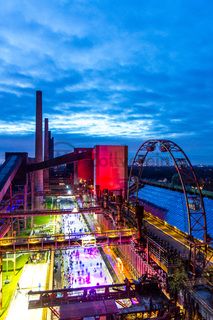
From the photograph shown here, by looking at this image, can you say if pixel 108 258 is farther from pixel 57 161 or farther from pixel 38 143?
pixel 38 143

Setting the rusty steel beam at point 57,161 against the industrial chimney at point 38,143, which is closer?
the rusty steel beam at point 57,161

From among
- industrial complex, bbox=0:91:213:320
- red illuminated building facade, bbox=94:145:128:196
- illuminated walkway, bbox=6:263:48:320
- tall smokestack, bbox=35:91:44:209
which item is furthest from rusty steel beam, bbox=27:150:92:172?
illuminated walkway, bbox=6:263:48:320

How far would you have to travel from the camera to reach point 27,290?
17.7 meters

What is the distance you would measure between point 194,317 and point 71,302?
3.68m

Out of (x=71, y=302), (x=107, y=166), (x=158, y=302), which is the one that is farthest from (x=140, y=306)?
(x=107, y=166)

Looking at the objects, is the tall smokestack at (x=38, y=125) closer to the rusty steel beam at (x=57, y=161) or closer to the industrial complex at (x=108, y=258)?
the industrial complex at (x=108, y=258)

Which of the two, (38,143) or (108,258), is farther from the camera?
(38,143)

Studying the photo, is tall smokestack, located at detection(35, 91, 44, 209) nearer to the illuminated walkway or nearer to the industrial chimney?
the industrial chimney

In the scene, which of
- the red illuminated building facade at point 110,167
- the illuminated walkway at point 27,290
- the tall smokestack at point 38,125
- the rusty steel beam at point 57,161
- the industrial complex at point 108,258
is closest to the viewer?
the industrial complex at point 108,258

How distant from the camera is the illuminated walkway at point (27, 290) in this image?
14.6 m

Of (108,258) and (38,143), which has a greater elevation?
(38,143)

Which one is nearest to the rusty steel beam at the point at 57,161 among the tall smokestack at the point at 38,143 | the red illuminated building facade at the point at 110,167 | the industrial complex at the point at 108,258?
the industrial complex at the point at 108,258

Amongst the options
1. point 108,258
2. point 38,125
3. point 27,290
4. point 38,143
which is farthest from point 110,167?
point 27,290

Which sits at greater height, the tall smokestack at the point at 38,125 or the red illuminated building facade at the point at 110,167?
the tall smokestack at the point at 38,125
